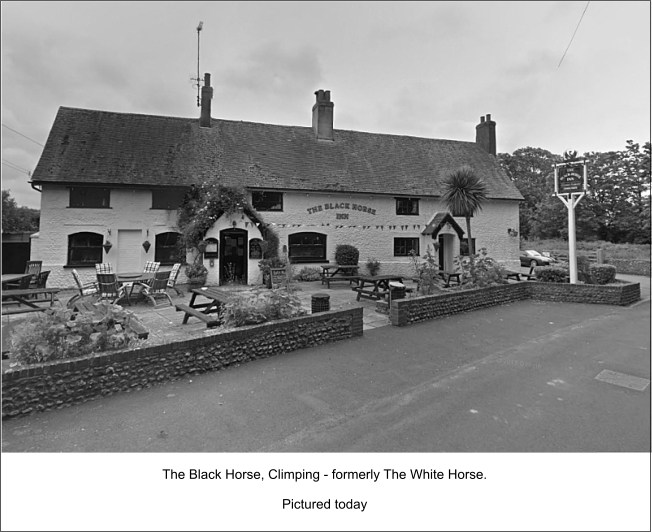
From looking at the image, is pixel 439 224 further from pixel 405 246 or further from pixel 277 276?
pixel 277 276

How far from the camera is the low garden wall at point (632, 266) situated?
21641mm

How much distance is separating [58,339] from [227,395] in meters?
1.97

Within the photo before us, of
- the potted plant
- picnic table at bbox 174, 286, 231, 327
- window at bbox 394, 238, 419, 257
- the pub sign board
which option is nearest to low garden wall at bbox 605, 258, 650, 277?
the pub sign board

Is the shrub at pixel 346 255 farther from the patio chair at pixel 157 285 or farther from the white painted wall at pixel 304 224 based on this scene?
the patio chair at pixel 157 285

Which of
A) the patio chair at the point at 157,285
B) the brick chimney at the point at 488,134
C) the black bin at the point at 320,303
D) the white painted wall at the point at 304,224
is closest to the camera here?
the black bin at the point at 320,303

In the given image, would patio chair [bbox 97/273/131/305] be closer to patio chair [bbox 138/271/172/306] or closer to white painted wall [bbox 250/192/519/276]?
patio chair [bbox 138/271/172/306]

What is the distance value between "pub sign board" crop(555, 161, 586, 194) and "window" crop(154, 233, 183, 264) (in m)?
14.5

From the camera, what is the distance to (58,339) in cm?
377

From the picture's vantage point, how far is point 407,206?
17297 millimetres

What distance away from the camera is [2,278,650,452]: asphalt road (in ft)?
10.0

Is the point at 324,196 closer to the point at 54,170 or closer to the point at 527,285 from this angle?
the point at 527,285

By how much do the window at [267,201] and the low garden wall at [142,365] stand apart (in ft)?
33.2

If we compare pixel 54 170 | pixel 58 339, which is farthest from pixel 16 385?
pixel 54 170

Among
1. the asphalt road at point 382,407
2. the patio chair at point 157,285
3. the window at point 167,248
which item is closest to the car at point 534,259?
the asphalt road at point 382,407
